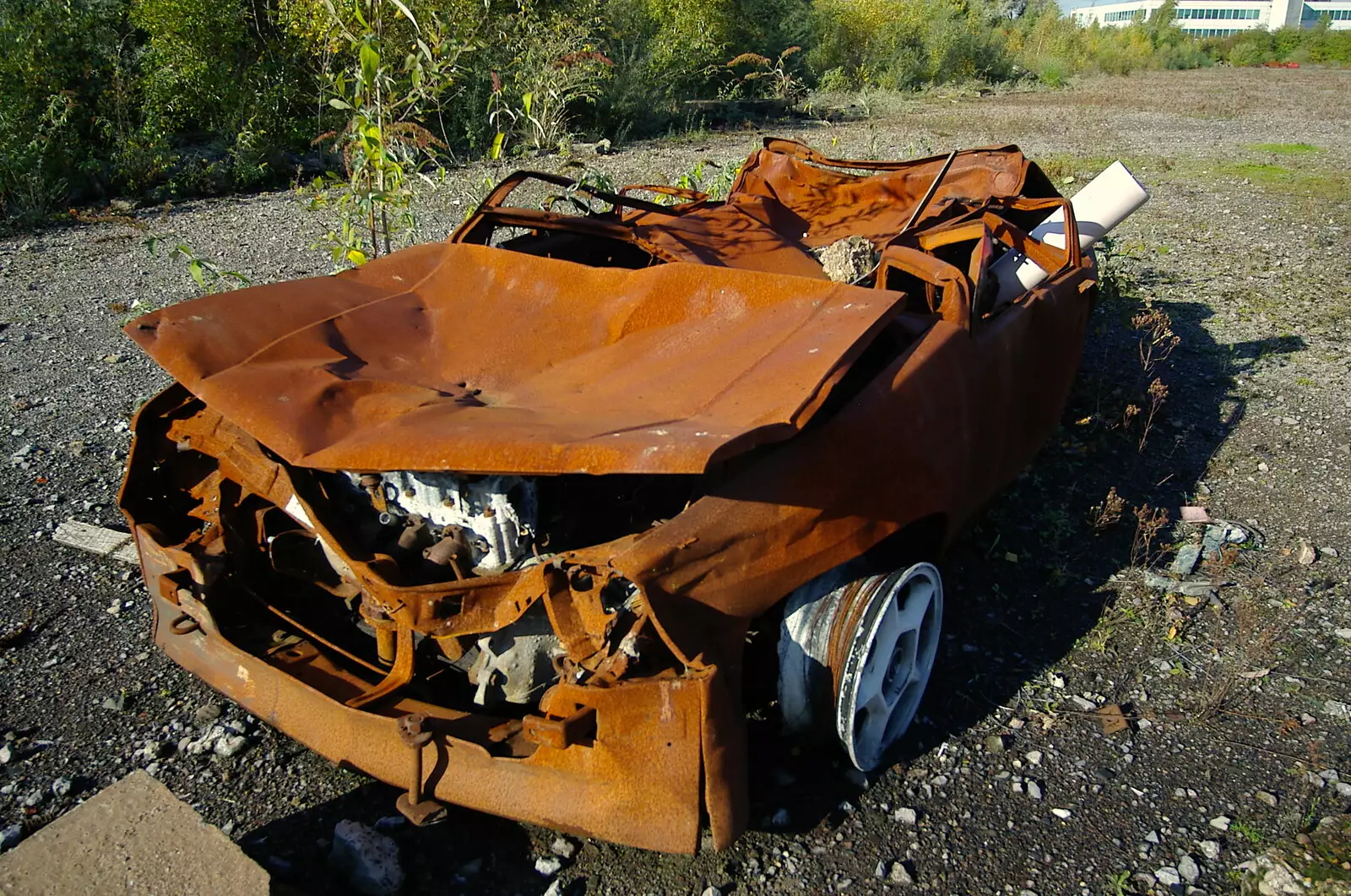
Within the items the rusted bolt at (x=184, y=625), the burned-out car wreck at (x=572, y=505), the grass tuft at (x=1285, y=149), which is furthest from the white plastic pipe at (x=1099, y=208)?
the grass tuft at (x=1285, y=149)

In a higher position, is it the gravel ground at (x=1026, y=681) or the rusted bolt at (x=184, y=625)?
the rusted bolt at (x=184, y=625)

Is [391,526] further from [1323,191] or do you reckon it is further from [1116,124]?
[1116,124]

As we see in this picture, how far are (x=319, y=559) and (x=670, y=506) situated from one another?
1068 mm

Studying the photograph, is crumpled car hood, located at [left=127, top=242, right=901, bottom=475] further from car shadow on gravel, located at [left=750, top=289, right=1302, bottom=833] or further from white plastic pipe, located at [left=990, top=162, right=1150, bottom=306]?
white plastic pipe, located at [left=990, top=162, right=1150, bottom=306]

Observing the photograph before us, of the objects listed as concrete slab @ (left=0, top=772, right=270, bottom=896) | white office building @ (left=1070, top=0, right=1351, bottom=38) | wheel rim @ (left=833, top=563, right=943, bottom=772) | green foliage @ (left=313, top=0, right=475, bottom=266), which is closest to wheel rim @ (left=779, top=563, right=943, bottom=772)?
wheel rim @ (left=833, top=563, right=943, bottom=772)

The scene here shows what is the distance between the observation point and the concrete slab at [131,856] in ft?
6.44

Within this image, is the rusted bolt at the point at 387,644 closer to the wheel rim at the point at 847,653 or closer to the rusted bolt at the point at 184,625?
the rusted bolt at the point at 184,625

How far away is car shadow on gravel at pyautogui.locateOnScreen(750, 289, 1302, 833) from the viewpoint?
272cm

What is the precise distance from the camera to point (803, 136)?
1393 cm

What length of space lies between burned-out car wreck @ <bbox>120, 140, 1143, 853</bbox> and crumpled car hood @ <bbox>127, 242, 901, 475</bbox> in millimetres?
10

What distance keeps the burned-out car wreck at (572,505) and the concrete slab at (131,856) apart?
401 millimetres

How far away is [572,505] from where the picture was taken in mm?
2607

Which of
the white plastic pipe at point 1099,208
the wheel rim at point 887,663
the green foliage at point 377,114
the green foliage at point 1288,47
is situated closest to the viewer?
the wheel rim at point 887,663

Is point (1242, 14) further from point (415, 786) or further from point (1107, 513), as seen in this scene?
point (415, 786)
